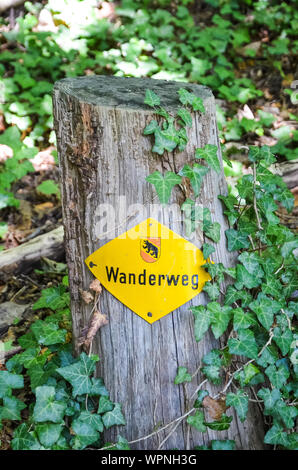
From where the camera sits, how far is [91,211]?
6.48 ft

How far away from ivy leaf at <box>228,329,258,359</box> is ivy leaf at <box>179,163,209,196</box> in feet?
2.12

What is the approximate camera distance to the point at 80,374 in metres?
1.95

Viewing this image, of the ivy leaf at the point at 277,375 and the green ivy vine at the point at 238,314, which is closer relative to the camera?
the green ivy vine at the point at 238,314

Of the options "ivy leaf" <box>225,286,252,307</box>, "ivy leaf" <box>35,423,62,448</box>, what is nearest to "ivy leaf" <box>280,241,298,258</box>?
"ivy leaf" <box>225,286,252,307</box>

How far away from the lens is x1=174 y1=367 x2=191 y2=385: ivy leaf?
1930mm

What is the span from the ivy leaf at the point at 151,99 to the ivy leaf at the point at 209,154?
0.87 ft

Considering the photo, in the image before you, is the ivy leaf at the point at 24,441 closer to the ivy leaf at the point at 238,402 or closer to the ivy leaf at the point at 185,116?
the ivy leaf at the point at 238,402

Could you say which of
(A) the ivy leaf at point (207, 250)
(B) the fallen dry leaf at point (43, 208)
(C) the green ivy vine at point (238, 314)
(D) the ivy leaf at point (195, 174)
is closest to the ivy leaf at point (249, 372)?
(C) the green ivy vine at point (238, 314)

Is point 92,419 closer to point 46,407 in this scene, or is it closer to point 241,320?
point 46,407

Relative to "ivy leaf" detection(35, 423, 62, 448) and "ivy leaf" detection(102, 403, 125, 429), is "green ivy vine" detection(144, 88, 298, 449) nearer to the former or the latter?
"ivy leaf" detection(102, 403, 125, 429)

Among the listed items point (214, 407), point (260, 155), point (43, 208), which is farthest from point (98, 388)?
point (43, 208)

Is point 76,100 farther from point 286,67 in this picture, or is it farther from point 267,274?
point 286,67

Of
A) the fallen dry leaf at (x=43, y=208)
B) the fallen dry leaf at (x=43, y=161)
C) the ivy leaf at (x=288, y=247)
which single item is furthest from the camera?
the fallen dry leaf at (x=43, y=161)

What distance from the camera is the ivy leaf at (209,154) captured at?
76.4 inches
